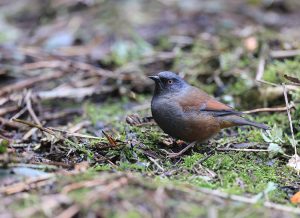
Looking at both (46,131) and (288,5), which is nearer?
(46,131)

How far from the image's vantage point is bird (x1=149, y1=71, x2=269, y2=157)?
506cm

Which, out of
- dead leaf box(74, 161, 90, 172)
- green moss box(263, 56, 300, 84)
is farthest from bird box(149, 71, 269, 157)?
green moss box(263, 56, 300, 84)

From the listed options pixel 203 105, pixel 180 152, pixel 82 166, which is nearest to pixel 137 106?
pixel 203 105

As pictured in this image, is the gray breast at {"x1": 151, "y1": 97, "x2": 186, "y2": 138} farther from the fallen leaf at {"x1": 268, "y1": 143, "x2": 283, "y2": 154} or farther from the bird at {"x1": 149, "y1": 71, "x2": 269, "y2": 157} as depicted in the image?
the fallen leaf at {"x1": 268, "y1": 143, "x2": 283, "y2": 154}

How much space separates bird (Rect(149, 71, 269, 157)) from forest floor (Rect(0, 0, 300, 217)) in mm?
224

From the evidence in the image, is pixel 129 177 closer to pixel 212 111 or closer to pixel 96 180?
pixel 96 180

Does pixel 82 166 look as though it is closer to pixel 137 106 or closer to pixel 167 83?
pixel 167 83

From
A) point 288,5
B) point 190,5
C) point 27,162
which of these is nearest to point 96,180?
point 27,162

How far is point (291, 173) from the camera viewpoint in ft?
15.2

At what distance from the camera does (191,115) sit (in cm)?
512

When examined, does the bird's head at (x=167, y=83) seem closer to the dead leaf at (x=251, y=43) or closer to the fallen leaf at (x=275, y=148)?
the fallen leaf at (x=275, y=148)

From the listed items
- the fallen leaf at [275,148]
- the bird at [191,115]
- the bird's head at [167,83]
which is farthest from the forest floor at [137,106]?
the bird's head at [167,83]

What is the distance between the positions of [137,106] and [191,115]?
5.92ft

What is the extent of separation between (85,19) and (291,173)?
6478mm
